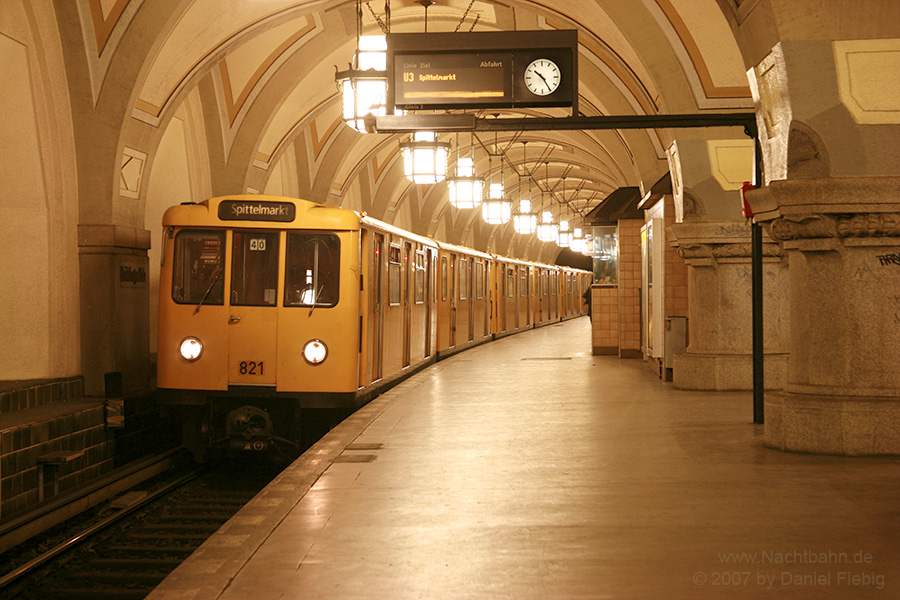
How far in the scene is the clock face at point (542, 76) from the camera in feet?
25.3

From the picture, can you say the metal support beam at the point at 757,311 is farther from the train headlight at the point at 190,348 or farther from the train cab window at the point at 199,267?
the train headlight at the point at 190,348

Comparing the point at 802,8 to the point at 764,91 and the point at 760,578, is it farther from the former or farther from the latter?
the point at 760,578

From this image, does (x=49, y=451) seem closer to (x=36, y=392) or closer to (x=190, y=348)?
(x=36, y=392)

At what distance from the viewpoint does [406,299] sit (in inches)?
432

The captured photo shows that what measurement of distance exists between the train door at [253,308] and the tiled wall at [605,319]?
986cm

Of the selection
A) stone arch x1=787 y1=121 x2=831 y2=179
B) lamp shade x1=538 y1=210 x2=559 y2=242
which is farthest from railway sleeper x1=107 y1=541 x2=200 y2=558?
lamp shade x1=538 y1=210 x2=559 y2=242

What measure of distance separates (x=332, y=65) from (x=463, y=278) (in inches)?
184

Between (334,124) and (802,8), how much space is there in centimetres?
1319

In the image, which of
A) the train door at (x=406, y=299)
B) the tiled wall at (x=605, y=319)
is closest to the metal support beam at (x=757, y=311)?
the train door at (x=406, y=299)

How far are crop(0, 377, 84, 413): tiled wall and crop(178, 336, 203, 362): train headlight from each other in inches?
68.4

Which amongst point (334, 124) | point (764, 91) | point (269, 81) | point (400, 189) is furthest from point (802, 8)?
point (400, 189)

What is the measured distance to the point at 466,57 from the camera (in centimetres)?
776

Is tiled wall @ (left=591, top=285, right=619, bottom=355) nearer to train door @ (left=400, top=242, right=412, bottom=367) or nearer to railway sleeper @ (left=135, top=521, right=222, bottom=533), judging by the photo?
train door @ (left=400, top=242, right=412, bottom=367)

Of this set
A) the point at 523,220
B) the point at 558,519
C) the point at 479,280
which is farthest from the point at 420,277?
the point at 523,220
